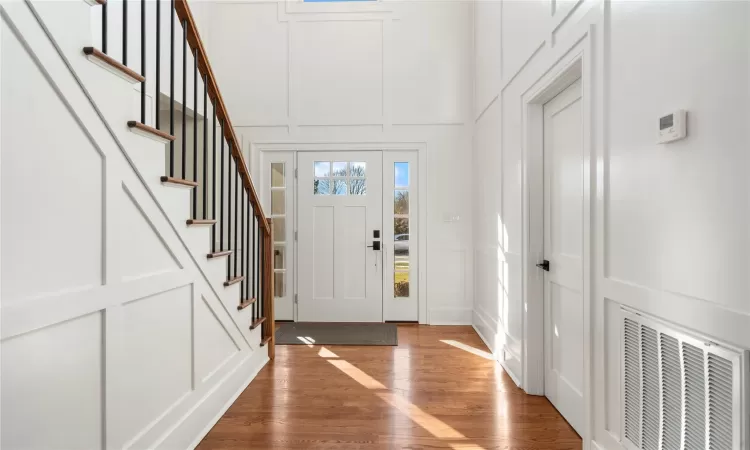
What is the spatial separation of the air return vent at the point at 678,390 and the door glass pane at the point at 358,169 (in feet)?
10.9

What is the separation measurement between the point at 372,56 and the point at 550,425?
159 inches

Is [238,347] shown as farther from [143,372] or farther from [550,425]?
[550,425]

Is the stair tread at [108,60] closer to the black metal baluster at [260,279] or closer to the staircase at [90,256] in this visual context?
the staircase at [90,256]

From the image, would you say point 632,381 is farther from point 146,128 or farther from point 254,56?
point 254,56

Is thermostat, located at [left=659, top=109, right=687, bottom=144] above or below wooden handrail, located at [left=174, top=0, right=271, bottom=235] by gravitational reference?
below

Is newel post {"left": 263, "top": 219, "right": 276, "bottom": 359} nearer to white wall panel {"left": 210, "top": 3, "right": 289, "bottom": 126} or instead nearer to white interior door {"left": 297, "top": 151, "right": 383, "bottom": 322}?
white interior door {"left": 297, "top": 151, "right": 383, "bottom": 322}

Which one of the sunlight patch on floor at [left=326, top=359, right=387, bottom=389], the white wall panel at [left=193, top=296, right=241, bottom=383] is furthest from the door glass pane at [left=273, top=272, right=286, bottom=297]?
the white wall panel at [left=193, top=296, right=241, bottom=383]

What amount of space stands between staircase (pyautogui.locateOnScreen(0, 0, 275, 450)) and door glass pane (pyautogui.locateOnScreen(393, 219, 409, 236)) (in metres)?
2.69

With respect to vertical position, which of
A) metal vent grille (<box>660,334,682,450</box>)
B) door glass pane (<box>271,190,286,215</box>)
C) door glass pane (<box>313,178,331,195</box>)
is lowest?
metal vent grille (<box>660,334,682,450</box>)

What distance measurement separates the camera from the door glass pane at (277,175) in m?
4.66

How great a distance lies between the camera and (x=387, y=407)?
2.46 meters

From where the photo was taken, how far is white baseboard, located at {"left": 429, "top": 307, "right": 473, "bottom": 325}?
450 cm

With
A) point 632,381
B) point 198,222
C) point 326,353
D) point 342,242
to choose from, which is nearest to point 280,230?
point 342,242

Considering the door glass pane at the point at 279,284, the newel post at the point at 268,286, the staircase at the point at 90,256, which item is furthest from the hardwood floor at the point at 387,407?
the door glass pane at the point at 279,284
